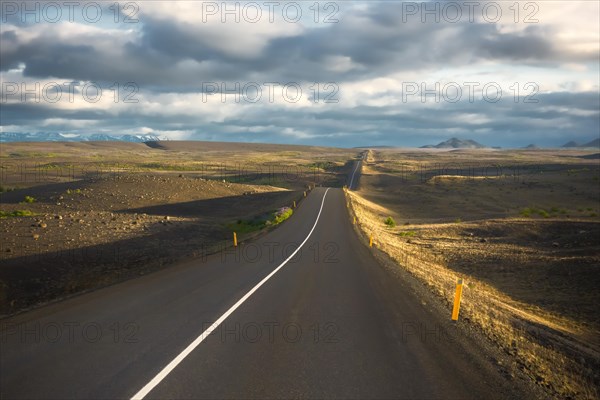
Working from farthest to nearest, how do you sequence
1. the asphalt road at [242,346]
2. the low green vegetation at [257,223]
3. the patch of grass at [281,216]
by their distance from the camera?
1. the patch of grass at [281,216]
2. the low green vegetation at [257,223]
3. the asphalt road at [242,346]

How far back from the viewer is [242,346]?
9.25 metres

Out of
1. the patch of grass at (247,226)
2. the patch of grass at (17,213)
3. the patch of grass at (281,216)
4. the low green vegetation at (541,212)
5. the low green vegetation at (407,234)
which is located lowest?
the low green vegetation at (407,234)

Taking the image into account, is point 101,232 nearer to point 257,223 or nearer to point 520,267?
point 257,223

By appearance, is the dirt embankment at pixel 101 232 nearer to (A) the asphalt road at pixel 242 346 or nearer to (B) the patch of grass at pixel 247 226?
(B) the patch of grass at pixel 247 226

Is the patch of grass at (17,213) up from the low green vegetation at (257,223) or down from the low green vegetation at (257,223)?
up

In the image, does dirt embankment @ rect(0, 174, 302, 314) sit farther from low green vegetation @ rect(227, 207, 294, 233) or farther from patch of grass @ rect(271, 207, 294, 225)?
patch of grass @ rect(271, 207, 294, 225)

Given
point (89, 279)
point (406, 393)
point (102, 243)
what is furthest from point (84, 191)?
Result: point (406, 393)

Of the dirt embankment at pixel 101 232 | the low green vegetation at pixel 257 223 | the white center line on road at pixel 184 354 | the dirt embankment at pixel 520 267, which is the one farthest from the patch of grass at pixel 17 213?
the white center line on road at pixel 184 354

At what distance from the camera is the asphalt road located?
7.35 meters

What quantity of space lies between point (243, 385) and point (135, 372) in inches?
74.5

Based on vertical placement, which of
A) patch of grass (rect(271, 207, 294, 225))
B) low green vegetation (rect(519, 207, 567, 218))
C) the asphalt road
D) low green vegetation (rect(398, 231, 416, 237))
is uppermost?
the asphalt road

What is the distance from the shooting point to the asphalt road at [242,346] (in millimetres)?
7354

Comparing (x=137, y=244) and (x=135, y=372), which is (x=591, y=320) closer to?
(x=135, y=372)

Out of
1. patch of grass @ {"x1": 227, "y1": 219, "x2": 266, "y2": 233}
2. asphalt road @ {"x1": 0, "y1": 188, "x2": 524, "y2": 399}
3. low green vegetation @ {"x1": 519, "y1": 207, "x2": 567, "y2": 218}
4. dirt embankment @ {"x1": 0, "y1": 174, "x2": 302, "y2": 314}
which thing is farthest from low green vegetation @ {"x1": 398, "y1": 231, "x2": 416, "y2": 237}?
asphalt road @ {"x1": 0, "y1": 188, "x2": 524, "y2": 399}
